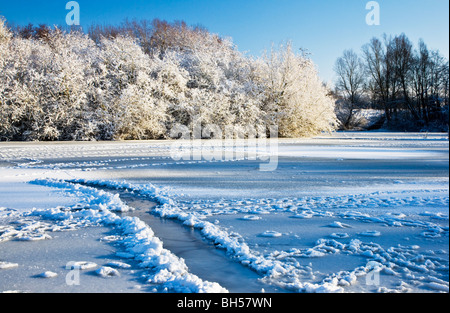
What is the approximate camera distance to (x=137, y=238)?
11.4 ft

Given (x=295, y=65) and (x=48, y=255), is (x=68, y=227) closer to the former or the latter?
(x=48, y=255)

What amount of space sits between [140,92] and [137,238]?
66.1 feet

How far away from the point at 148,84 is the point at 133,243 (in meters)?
21.7

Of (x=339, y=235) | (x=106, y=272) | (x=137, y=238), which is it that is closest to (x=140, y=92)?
(x=137, y=238)

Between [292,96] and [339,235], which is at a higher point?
[292,96]

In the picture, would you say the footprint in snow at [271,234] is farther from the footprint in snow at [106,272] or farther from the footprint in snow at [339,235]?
the footprint in snow at [106,272]

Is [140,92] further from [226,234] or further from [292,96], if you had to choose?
[226,234]

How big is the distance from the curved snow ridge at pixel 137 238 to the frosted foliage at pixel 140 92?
16531mm

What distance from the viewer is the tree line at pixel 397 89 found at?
30719 mm

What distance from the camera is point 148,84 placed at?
78.2ft

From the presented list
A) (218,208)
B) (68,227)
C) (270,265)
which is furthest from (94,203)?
(270,265)

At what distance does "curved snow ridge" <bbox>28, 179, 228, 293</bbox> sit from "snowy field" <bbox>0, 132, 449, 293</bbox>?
1 cm

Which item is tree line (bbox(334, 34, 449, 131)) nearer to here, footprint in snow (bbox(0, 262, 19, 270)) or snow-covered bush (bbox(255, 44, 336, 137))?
snow-covered bush (bbox(255, 44, 336, 137))
